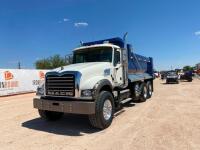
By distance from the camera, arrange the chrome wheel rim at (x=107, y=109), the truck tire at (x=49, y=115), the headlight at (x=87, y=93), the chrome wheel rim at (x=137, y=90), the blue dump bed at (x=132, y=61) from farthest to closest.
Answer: the chrome wheel rim at (x=137, y=90), the blue dump bed at (x=132, y=61), the truck tire at (x=49, y=115), the chrome wheel rim at (x=107, y=109), the headlight at (x=87, y=93)

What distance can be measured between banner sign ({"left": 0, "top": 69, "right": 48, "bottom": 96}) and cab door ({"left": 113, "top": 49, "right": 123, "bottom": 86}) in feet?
46.4

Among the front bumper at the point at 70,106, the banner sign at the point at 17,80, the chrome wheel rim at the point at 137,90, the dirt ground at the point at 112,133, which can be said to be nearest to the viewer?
the dirt ground at the point at 112,133

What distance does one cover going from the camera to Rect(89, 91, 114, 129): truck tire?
254 inches

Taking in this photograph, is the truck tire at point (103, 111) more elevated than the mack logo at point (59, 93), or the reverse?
the mack logo at point (59, 93)

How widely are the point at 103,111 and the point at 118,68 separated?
2280 millimetres

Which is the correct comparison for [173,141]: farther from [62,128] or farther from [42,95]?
[42,95]

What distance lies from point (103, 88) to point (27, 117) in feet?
12.7

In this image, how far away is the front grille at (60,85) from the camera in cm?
650

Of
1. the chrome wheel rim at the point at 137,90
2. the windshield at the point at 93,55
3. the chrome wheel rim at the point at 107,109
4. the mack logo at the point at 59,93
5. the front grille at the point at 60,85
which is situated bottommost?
the chrome wheel rim at the point at 107,109

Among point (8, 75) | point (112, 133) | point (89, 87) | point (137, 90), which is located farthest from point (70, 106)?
point (8, 75)

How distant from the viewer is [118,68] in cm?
848

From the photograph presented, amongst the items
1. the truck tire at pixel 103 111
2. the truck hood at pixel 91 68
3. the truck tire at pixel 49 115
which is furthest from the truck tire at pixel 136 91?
the truck tire at pixel 49 115

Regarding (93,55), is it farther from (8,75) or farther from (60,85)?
(8,75)

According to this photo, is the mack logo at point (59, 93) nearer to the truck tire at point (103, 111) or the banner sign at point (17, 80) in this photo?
the truck tire at point (103, 111)
